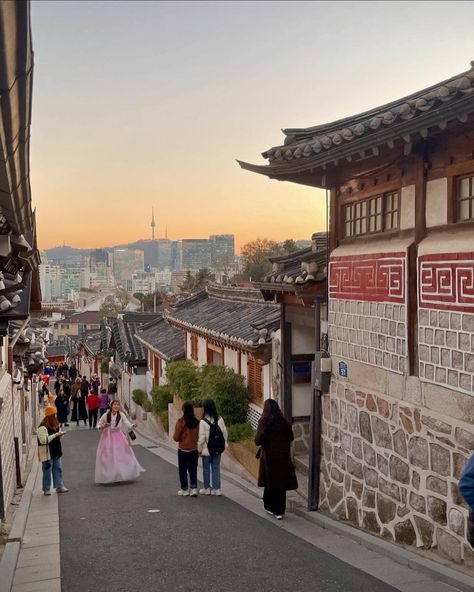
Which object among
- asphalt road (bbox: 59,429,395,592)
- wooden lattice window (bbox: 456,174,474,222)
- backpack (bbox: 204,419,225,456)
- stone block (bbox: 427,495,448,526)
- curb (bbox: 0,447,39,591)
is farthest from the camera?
backpack (bbox: 204,419,225,456)

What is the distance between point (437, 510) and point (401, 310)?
227cm

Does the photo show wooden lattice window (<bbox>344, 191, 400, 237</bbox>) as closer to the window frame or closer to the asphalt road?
the window frame

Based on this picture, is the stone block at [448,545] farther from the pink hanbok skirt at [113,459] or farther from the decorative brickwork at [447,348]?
the pink hanbok skirt at [113,459]

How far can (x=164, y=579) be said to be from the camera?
725cm

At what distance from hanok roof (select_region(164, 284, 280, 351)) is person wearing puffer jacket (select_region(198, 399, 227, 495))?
109 inches

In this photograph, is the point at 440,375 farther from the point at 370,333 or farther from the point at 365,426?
the point at 365,426

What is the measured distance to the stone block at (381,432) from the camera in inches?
317

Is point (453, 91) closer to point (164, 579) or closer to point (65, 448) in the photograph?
point (164, 579)

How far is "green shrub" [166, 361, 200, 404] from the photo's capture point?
20.2 m

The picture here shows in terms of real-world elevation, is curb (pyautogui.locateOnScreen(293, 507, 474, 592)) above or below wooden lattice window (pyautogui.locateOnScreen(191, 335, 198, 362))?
below

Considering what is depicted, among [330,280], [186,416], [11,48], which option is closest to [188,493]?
[186,416]

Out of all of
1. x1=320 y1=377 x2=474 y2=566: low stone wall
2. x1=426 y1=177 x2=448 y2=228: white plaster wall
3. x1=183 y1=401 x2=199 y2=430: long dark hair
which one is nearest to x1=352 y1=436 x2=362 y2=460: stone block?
x1=320 y1=377 x2=474 y2=566: low stone wall

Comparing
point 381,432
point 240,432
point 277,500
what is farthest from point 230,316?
A: point 381,432

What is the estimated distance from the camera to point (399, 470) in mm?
7773
